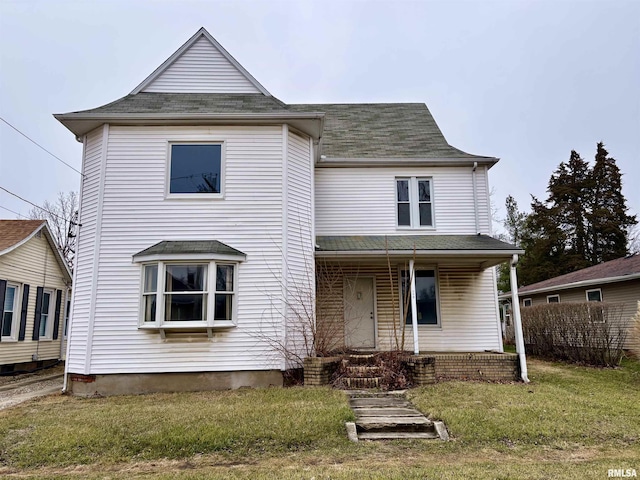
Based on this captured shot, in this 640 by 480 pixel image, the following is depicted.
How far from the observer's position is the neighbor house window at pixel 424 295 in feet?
37.2

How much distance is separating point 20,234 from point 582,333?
57.6 feet

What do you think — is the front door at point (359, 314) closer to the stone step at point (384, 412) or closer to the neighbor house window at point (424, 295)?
the neighbor house window at point (424, 295)

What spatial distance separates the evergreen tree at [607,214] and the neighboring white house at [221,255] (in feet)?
75.0

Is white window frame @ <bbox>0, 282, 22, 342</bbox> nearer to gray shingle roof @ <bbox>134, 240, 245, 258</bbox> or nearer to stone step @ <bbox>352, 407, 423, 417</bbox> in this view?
gray shingle roof @ <bbox>134, 240, 245, 258</bbox>

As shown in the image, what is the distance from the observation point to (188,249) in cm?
855

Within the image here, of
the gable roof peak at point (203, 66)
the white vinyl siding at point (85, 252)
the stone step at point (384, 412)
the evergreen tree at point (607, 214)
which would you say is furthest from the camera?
the evergreen tree at point (607, 214)

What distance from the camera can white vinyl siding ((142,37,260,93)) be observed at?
34.4 ft

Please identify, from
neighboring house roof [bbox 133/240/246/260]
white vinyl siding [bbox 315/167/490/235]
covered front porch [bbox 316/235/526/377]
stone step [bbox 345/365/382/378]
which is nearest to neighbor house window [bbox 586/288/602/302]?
covered front porch [bbox 316/235/526/377]

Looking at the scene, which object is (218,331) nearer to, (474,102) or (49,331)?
(49,331)

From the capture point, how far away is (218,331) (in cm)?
861

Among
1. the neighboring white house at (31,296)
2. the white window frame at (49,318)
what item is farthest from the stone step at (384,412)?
the white window frame at (49,318)

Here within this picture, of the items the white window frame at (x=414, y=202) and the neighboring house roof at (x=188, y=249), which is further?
the white window frame at (x=414, y=202)

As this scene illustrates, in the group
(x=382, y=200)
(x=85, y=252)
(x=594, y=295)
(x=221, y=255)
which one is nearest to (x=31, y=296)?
(x=85, y=252)

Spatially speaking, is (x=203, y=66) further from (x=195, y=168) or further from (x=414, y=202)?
(x=414, y=202)
